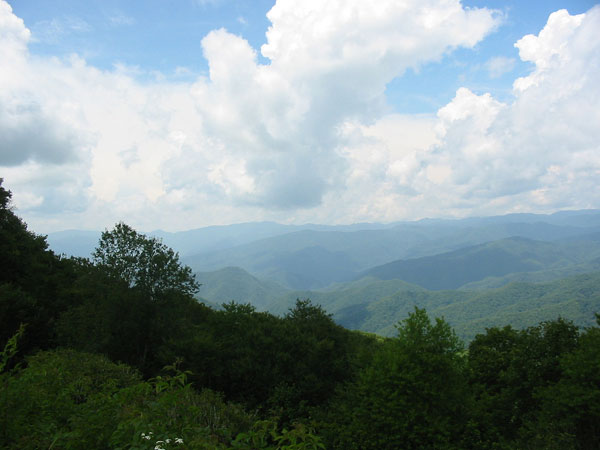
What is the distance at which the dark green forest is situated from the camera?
13.6 meters

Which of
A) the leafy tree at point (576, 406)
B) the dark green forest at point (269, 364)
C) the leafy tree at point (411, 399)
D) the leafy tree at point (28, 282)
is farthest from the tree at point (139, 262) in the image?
the leafy tree at point (576, 406)

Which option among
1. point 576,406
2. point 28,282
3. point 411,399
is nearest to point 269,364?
point 411,399

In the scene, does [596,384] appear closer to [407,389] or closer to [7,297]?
[407,389]

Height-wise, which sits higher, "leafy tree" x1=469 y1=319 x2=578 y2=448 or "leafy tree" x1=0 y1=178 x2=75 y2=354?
"leafy tree" x1=0 y1=178 x2=75 y2=354

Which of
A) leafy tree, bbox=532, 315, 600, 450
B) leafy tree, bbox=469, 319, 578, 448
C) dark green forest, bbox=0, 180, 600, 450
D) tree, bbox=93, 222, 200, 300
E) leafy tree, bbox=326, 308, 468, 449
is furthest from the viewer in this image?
tree, bbox=93, 222, 200, 300

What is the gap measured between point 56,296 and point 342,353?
26787 millimetres

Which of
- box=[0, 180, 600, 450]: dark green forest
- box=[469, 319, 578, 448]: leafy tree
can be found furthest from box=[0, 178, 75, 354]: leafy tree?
box=[469, 319, 578, 448]: leafy tree

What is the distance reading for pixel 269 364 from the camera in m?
25.5

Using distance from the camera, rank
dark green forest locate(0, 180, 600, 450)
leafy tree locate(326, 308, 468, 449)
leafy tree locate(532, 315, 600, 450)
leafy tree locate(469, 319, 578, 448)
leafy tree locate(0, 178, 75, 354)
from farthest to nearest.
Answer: leafy tree locate(0, 178, 75, 354)
leafy tree locate(469, 319, 578, 448)
leafy tree locate(326, 308, 468, 449)
leafy tree locate(532, 315, 600, 450)
dark green forest locate(0, 180, 600, 450)

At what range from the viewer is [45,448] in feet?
17.5

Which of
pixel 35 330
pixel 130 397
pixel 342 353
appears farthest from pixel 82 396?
pixel 342 353

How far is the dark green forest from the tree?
0.30 feet

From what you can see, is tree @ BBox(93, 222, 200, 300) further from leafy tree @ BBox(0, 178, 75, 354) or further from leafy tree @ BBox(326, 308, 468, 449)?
leafy tree @ BBox(326, 308, 468, 449)

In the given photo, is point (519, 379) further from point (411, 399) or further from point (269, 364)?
point (269, 364)
